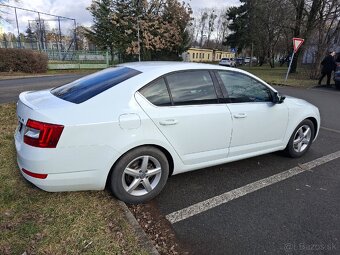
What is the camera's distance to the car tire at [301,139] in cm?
438

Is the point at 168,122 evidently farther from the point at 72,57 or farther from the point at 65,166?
the point at 72,57

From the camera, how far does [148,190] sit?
3111 mm

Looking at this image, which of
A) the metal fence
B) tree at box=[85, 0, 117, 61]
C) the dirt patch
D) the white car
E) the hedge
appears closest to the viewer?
the dirt patch

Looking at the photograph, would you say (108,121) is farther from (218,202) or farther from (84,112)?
(218,202)

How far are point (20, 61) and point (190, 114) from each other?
23987mm

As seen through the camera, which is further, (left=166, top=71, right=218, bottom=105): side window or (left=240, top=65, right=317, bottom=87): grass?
(left=240, top=65, right=317, bottom=87): grass

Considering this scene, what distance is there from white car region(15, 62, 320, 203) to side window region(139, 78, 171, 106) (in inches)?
0.4

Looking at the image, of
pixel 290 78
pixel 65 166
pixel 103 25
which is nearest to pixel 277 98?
pixel 65 166

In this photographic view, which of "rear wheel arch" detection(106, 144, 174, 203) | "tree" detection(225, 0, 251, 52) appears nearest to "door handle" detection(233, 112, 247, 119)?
"rear wheel arch" detection(106, 144, 174, 203)

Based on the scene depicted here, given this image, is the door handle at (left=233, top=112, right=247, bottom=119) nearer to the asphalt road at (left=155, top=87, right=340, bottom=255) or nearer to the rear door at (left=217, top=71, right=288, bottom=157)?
the rear door at (left=217, top=71, right=288, bottom=157)

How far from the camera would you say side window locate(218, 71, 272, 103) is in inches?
140

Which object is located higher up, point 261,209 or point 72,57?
point 261,209

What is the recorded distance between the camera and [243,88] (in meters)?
3.72

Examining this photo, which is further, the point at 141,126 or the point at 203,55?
the point at 203,55
